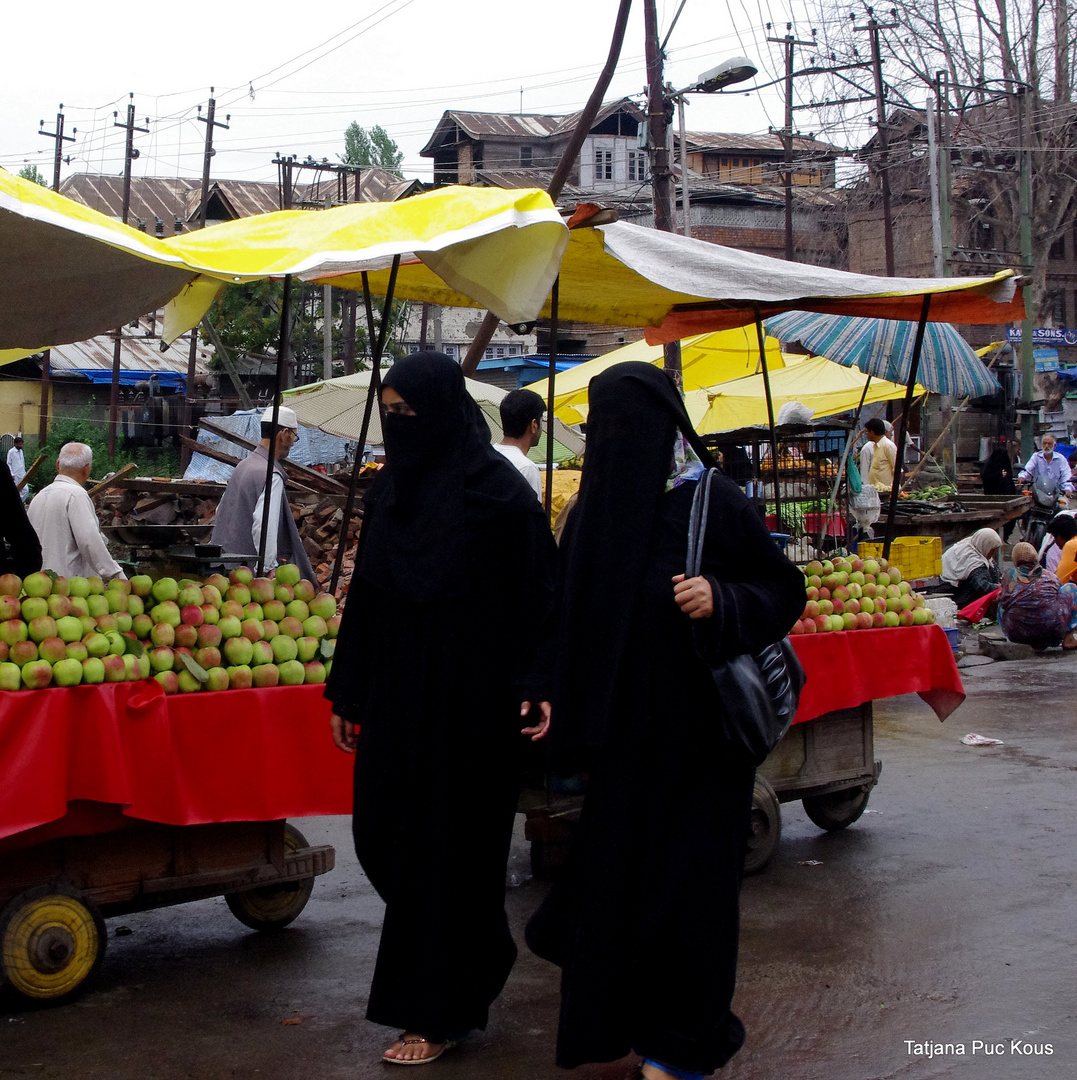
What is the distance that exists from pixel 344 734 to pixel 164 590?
1.11 m

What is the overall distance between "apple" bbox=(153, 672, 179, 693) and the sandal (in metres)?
1.31

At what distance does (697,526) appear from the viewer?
9.30ft

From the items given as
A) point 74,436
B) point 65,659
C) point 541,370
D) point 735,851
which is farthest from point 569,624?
point 541,370

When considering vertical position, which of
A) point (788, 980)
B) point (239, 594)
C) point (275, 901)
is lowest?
point (788, 980)

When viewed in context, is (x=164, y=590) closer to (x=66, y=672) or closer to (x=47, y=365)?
(x=66, y=672)

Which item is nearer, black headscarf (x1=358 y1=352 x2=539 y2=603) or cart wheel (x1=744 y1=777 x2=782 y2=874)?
black headscarf (x1=358 y1=352 x2=539 y2=603)

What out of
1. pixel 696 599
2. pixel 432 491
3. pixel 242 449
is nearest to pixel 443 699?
pixel 432 491

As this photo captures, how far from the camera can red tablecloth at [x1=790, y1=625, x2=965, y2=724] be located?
16.8ft

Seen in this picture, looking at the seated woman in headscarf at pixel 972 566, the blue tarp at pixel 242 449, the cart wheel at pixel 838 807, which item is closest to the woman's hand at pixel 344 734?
the cart wheel at pixel 838 807

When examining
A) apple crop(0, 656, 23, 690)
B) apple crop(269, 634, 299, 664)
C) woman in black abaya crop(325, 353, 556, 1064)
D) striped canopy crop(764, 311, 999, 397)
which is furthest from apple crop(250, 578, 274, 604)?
striped canopy crop(764, 311, 999, 397)

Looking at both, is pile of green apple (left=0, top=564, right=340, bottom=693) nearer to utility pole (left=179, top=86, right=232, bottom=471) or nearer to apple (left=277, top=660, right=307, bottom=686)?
apple (left=277, top=660, right=307, bottom=686)

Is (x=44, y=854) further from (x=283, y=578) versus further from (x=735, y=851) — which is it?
(x=735, y=851)

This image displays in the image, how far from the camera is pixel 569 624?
2.90 meters

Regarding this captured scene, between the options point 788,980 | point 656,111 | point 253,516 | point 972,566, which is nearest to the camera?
point 788,980
